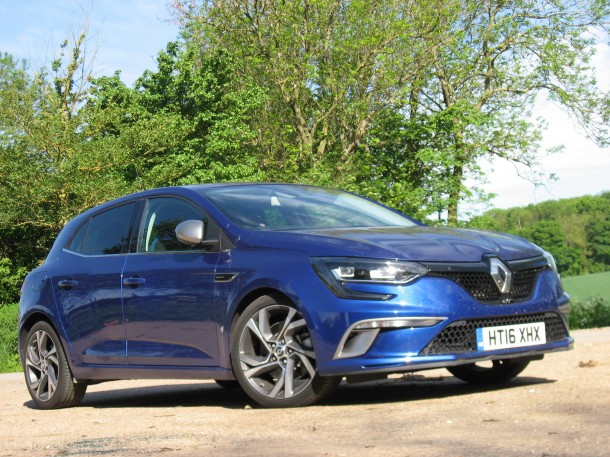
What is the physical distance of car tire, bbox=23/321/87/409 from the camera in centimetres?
845

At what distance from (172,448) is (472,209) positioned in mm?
34955

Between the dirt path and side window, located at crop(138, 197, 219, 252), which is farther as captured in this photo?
→ side window, located at crop(138, 197, 219, 252)

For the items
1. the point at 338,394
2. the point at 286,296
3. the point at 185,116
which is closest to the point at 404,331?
the point at 286,296

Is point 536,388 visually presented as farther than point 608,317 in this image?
No

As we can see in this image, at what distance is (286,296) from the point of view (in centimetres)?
652

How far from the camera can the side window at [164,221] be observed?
24.6 ft

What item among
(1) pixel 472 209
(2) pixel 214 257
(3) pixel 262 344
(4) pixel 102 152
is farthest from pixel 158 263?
(1) pixel 472 209

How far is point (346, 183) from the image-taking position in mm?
35594

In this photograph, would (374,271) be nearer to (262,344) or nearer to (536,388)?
(262,344)

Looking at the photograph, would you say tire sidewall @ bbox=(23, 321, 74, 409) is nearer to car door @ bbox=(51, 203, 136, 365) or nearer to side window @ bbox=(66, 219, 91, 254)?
car door @ bbox=(51, 203, 136, 365)

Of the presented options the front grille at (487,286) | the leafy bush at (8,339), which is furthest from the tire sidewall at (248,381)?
the leafy bush at (8,339)

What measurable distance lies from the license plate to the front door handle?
244 cm

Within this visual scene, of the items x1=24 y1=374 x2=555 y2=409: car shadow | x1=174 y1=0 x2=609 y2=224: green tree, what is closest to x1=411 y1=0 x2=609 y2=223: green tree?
x1=174 y1=0 x2=609 y2=224: green tree

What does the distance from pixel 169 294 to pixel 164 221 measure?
707 mm
